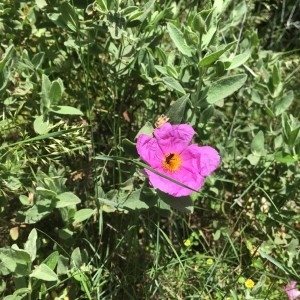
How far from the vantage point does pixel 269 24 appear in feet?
8.83

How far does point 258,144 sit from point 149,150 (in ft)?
2.02

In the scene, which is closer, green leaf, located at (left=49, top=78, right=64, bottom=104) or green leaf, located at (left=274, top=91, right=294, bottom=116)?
green leaf, located at (left=49, top=78, right=64, bottom=104)

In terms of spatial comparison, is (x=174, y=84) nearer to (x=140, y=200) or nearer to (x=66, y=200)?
(x=140, y=200)

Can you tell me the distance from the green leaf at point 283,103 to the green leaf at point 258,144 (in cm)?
12

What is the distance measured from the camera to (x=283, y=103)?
2002 mm

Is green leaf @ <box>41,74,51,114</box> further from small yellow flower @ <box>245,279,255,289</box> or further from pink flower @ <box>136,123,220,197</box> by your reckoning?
small yellow flower @ <box>245,279,255,289</box>

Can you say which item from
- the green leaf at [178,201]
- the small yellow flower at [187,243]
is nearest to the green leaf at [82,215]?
the green leaf at [178,201]

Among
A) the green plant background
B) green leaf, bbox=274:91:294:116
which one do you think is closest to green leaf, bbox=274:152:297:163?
the green plant background

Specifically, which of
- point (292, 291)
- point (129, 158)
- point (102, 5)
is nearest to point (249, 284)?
point (292, 291)

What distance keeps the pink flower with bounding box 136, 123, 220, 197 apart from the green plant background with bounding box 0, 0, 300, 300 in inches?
2.3

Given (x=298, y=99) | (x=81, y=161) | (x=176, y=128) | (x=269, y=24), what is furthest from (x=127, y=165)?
(x=269, y=24)

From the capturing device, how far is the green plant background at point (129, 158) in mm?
1602

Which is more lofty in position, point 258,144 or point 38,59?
point 38,59

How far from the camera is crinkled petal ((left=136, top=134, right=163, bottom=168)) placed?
1.46m
